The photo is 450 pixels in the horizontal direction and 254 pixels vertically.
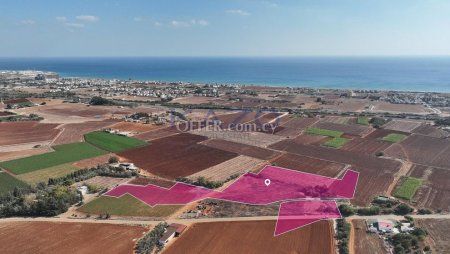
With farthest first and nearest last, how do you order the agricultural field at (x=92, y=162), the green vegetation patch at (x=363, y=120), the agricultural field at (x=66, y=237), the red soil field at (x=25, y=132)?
the green vegetation patch at (x=363, y=120), the red soil field at (x=25, y=132), the agricultural field at (x=92, y=162), the agricultural field at (x=66, y=237)

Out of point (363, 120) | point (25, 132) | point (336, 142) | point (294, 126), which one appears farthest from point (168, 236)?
point (363, 120)

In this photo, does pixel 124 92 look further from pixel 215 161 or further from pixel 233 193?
pixel 233 193

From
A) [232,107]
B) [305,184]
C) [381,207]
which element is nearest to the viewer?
[381,207]

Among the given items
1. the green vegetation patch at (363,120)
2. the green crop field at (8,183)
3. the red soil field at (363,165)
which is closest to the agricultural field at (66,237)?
the green crop field at (8,183)

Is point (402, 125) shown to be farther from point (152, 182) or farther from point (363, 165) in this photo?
point (152, 182)

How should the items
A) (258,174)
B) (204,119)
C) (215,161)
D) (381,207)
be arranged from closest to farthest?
(381,207) < (258,174) < (215,161) < (204,119)

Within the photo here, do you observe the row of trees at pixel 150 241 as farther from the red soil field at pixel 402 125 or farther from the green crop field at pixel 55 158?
the red soil field at pixel 402 125

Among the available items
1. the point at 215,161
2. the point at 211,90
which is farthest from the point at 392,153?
the point at 211,90
